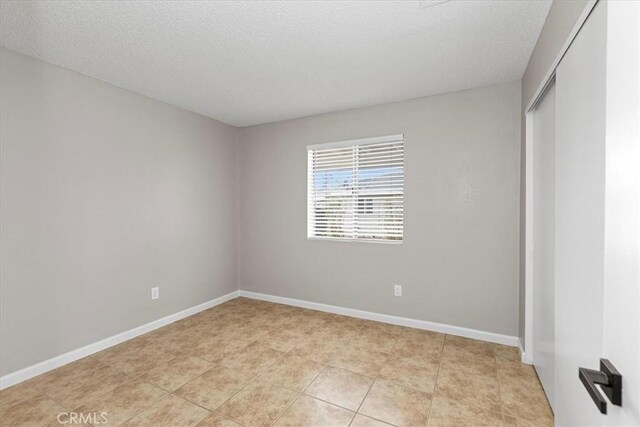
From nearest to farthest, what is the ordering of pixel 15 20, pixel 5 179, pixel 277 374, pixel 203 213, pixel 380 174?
1. pixel 15 20
2. pixel 5 179
3. pixel 277 374
4. pixel 380 174
5. pixel 203 213

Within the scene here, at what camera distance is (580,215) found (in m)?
1.22

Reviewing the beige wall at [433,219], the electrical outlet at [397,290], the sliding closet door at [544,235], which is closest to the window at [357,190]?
the beige wall at [433,219]

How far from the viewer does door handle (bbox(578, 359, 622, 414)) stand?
0.72 metres

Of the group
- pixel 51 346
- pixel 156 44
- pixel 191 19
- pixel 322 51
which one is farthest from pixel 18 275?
pixel 322 51

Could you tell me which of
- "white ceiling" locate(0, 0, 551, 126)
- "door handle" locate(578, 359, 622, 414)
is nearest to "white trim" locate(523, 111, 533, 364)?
"white ceiling" locate(0, 0, 551, 126)

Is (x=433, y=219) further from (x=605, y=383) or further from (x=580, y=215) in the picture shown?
(x=605, y=383)

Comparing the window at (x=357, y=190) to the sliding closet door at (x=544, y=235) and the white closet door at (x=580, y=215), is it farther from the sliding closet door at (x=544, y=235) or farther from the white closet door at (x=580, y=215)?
the white closet door at (x=580, y=215)

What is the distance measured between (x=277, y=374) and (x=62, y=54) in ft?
10.2

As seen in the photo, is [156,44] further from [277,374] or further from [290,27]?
[277,374]

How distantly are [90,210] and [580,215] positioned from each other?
3.57 m

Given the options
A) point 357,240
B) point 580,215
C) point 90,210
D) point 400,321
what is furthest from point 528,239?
point 90,210

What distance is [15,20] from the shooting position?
1.88 m

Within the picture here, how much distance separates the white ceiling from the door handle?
1940 mm

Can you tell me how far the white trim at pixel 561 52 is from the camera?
113 cm
